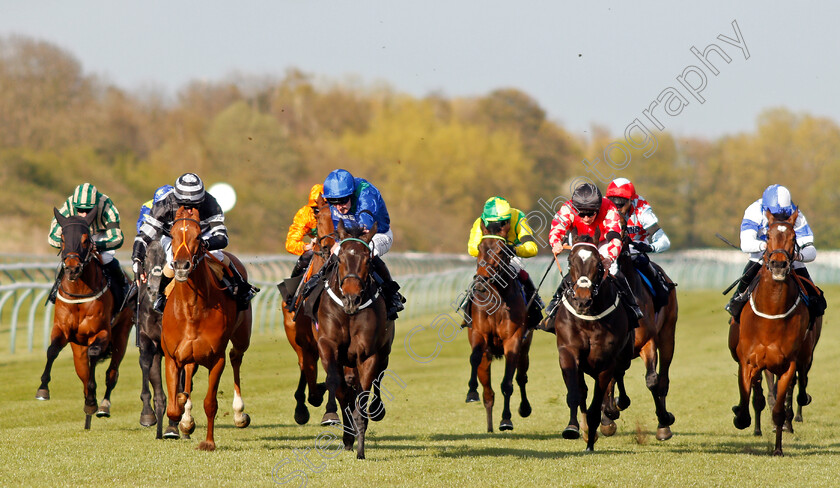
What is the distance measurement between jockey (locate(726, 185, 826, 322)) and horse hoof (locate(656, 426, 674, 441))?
1140 mm

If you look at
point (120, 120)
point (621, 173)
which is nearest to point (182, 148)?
point (120, 120)

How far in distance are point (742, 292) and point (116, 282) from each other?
5.89 meters

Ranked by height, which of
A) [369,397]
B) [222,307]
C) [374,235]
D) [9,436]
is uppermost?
[374,235]

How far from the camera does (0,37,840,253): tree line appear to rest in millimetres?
40625

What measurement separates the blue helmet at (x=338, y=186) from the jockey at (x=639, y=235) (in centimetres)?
263

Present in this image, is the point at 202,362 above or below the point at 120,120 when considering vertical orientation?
below

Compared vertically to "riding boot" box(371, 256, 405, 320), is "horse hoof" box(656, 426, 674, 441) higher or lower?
lower

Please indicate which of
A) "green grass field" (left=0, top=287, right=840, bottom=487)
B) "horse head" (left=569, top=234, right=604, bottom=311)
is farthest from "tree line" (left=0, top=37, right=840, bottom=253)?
"horse head" (left=569, top=234, right=604, bottom=311)

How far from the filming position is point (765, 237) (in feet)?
29.3

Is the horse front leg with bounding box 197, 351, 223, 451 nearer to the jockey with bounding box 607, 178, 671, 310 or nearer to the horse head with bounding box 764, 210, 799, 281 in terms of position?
the jockey with bounding box 607, 178, 671, 310

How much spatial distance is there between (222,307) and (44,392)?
2.83 meters

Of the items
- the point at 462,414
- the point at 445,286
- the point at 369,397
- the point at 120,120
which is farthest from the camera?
the point at 120,120

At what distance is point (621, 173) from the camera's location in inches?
2003

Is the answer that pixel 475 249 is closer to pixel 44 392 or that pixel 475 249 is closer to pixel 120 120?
pixel 44 392
